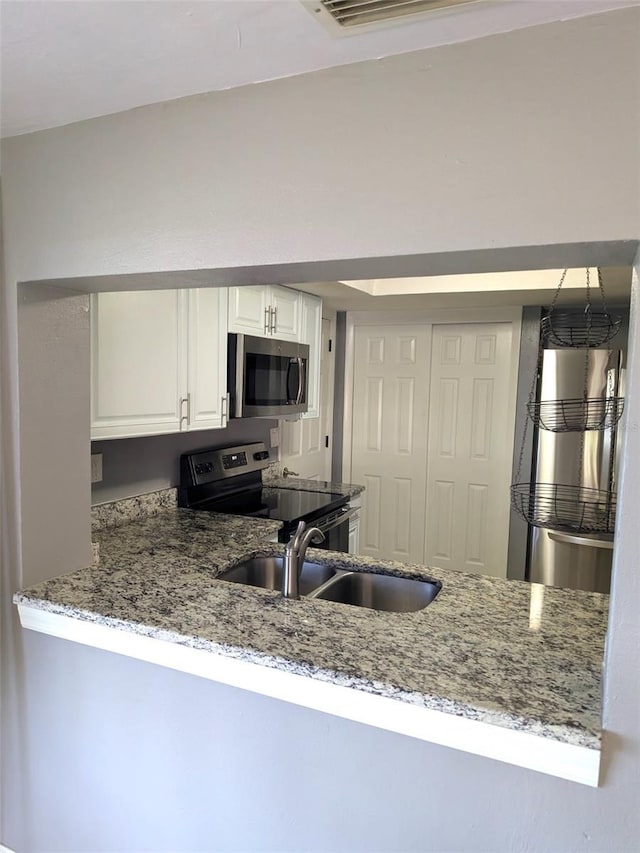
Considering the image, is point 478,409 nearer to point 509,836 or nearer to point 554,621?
point 554,621

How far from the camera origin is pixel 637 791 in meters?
0.94

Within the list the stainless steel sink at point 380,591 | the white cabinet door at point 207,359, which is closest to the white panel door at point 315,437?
the white cabinet door at point 207,359

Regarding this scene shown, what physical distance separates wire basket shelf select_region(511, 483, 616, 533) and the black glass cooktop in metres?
1.04

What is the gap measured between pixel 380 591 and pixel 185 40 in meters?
1.50

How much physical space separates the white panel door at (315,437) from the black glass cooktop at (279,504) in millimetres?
545

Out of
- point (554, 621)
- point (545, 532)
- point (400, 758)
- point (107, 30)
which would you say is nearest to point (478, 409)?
point (545, 532)

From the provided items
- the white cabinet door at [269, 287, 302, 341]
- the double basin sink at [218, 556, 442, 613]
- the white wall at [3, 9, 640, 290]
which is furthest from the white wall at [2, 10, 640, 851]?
the white cabinet door at [269, 287, 302, 341]

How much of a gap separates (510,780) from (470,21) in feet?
4.27

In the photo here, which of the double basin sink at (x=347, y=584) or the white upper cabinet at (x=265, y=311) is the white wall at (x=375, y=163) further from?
the white upper cabinet at (x=265, y=311)

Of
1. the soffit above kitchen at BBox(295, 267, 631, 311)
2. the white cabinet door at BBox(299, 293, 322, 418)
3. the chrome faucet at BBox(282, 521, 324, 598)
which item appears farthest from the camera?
the white cabinet door at BBox(299, 293, 322, 418)

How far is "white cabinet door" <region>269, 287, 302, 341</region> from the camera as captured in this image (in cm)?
284

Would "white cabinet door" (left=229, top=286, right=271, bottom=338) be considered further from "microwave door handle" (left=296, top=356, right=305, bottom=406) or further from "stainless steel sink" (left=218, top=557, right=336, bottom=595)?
"stainless steel sink" (left=218, top=557, right=336, bottom=595)

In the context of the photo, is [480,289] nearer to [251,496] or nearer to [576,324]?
[576,324]

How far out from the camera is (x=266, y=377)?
268cm
